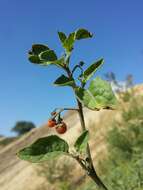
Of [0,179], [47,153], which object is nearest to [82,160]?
A: [47,153]

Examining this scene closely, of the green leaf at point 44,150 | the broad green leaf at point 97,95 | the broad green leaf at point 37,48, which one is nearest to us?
the broad green leaf at point 97,95

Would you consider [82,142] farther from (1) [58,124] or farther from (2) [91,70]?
(2) [91,70]

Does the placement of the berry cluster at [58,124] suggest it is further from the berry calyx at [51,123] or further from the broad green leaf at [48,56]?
the broad green leaf at [48,56]

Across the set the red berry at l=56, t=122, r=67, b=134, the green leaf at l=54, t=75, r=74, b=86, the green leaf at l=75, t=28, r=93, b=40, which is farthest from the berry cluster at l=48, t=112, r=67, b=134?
the green leaf at l=75, t=28, r=93, b=40

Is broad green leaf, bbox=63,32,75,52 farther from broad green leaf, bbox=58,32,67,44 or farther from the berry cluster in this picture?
the berry cluster

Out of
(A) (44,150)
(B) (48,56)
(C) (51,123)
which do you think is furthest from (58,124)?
(B) (48,56)

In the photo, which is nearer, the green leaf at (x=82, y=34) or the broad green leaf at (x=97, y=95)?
the broad green leaf at (x=97, y=95)

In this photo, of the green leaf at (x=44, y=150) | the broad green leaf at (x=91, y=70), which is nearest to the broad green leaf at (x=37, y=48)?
the broad green leaf at (x=91, y=70)
